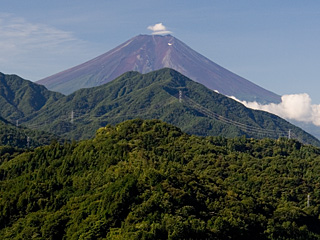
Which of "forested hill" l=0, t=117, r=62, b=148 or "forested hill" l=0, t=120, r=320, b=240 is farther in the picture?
"forested hill" l=0, t=117, r=62, b=148

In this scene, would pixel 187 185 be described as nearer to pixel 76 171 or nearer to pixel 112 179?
pixel 112 179

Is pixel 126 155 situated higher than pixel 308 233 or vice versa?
pixel 126 155

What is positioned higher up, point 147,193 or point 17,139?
point 147,193

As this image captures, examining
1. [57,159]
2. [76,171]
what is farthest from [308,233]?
[57,159]

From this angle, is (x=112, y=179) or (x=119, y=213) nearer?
(x=119, y=213)

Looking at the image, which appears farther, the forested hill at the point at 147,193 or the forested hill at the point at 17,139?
the forested hill at the point at 17,139

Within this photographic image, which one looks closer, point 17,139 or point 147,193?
point 147,193

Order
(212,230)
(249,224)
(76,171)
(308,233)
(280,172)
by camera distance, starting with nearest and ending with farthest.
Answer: (212,230)
(249,224)
(308,233)
(76,171)
(280,172)

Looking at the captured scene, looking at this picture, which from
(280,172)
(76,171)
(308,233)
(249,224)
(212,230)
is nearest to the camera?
(212,230)
